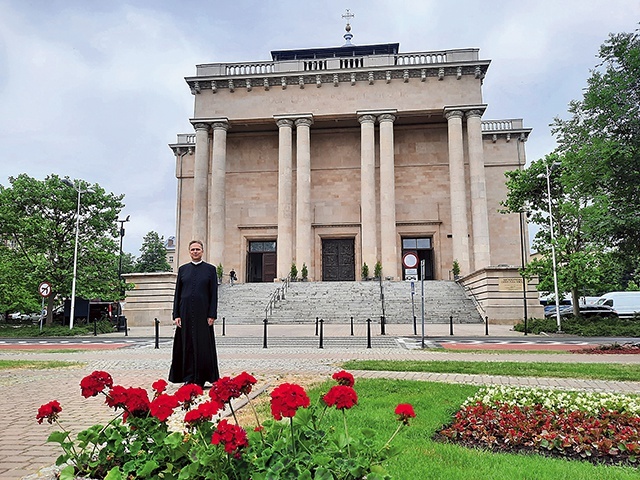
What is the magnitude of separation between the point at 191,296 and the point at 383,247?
110 feet

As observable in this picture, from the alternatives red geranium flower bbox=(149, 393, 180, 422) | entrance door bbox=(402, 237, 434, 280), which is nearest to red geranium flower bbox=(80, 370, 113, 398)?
red geranium flower bbox=(149, 393, 180, 422)

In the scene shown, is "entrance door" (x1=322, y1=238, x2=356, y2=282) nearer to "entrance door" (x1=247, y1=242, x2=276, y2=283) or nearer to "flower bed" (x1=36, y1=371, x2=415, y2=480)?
"entrance door" (x1=247, y1=242, x2=276, y2=283)

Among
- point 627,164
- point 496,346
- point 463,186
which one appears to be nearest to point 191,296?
point 496,346

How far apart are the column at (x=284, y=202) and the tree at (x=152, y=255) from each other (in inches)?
1395

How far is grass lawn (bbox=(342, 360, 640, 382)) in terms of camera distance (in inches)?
384

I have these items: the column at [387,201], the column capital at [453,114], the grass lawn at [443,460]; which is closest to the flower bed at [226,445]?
the grass lawn at [443,460]

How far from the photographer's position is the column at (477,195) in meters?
39.9

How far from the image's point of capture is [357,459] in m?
2.92

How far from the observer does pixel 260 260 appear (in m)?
46.4

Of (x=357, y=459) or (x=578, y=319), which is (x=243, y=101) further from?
(x=357, y=459)

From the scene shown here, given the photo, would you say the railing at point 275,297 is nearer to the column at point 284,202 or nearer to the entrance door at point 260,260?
the column at point 284,202

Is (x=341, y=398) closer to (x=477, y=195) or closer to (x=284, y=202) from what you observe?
(x=284, y=202)

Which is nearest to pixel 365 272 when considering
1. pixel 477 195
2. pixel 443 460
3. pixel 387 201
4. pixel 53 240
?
pixel 387 201

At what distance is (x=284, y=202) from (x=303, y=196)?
1.61 m
